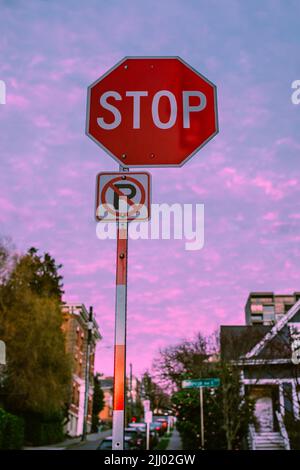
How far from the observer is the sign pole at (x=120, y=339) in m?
2.73

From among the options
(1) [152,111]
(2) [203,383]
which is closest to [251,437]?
(2) [203,383]

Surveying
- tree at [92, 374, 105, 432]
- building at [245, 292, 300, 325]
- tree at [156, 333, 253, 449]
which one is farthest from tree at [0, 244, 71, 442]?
building at [245, 292, 300, 325]

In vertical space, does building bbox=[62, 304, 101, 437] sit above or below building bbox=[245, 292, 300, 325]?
below

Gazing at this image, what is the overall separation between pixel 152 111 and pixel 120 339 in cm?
170

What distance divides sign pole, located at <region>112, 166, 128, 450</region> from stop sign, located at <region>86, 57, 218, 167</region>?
2.22 feet

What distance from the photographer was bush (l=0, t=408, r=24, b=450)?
75.4ft

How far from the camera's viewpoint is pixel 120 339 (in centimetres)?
286

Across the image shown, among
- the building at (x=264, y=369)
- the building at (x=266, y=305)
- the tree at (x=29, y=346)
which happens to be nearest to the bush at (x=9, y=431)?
the tree at (x=29, y=346)

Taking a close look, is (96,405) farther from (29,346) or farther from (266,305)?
(266,305)

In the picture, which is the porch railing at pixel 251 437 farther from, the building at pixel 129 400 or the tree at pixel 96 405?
the tree at pixel 96 405

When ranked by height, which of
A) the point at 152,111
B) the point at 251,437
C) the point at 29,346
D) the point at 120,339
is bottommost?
the point at 251,437

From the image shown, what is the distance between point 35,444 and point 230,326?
14673 millimetres

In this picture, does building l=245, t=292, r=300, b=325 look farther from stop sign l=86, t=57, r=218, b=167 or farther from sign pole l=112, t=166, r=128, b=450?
sign pole l=112, t=166, r=128, b=450
